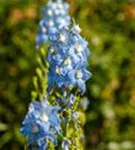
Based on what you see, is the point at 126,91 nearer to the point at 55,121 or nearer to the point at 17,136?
the point at 17,136

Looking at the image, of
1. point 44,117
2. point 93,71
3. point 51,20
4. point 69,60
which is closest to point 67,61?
point 69,60

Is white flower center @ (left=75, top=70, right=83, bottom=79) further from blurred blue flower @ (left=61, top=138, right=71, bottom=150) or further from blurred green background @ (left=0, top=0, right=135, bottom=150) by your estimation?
blurred green background @ (left=0, top=0, right=135, bottom=150)

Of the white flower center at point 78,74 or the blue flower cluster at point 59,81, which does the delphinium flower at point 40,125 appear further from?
the white flower center at point 78,74

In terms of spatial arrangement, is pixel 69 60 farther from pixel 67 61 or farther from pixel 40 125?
pixel 40 125

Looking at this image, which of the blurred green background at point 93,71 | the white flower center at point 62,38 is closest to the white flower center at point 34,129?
the white flower center at point 62,38

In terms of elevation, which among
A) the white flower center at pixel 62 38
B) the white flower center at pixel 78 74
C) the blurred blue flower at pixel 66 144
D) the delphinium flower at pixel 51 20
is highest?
the delphinium flower at pixel 51 20

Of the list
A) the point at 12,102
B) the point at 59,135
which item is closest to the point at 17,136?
the point at 12,102
